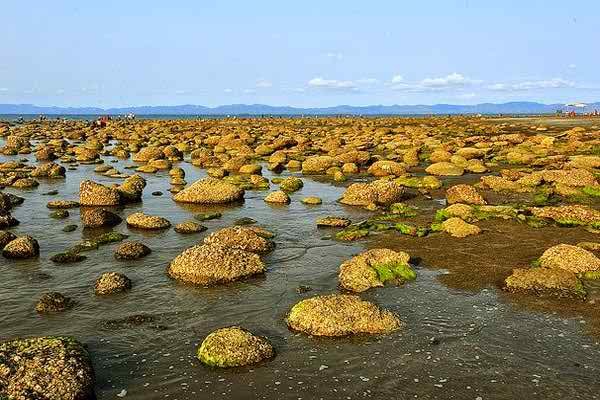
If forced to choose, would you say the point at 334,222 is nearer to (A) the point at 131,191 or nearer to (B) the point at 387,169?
(A) the point at 131,191

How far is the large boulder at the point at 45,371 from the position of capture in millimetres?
8531

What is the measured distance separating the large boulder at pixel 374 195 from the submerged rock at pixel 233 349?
1573 cm

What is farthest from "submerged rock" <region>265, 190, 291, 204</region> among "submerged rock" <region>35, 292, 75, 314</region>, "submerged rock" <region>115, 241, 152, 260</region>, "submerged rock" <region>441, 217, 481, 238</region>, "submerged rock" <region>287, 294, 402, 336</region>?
"submerged rock" <region>287, 294, 402, 336</region>

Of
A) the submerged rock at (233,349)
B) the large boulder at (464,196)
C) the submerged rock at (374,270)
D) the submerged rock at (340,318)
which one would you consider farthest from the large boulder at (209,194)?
the submerged rock at (233,349)

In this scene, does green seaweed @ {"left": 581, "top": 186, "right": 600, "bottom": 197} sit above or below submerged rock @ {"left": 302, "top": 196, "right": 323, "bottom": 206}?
above

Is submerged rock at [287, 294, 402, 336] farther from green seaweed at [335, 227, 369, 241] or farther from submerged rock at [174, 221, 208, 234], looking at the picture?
submerged rock at [174, 221, 208, 234]

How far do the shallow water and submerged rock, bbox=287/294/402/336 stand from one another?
259 millimetres

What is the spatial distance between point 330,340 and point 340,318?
0.57 meters

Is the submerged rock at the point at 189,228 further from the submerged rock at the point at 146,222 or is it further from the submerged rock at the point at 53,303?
the submerged rock at the point at 53,303

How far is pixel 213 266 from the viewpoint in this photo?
14727 mm

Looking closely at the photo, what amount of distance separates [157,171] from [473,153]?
25508mm

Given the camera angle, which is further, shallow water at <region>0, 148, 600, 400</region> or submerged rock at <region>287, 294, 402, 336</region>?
submerged rock at <region>287, 294, 402, 336</region>

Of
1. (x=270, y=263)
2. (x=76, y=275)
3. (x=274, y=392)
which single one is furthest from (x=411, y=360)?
(x=76, y=275)

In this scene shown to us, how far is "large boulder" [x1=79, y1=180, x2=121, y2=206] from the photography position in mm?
25125
